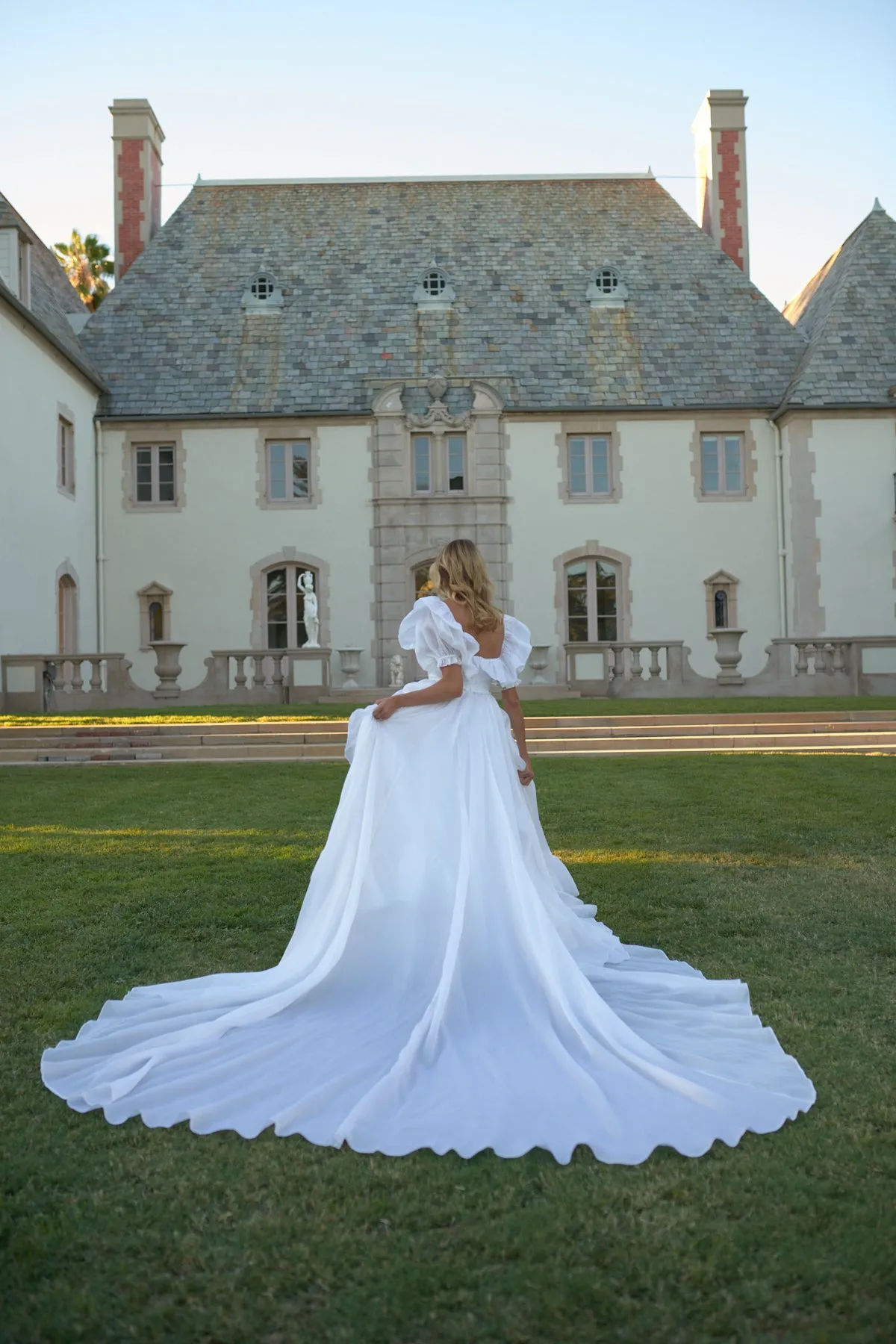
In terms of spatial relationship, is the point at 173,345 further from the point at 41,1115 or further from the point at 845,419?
the point at 41,1115

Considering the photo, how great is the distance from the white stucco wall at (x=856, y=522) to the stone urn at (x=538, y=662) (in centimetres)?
588

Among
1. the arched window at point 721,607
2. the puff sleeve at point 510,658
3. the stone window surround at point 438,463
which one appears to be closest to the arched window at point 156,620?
the stone window surround at point 438,463

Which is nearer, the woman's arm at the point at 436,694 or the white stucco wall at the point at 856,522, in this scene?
the woman's arm at the point at 436,694

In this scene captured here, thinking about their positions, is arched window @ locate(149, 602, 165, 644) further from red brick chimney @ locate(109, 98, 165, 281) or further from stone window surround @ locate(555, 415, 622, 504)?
stone window surround @ locate(555, 415, 622, 504)

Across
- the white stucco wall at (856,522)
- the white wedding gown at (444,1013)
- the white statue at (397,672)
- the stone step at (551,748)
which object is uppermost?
the white stucco wall at (856,522)

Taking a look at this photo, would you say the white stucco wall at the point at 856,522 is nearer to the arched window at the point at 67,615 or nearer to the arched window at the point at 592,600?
the arched window at the point at 592,600

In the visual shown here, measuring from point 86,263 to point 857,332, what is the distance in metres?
22.3

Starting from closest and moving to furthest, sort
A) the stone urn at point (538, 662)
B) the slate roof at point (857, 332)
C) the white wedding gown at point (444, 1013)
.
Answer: the white wedding gown at point (444, 1013) < the stone urn at point (538, 662) < the slate roof at point (857, 332)

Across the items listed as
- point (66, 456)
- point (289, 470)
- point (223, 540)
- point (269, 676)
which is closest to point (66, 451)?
point (66, 456)

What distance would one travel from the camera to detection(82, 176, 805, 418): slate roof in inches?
960

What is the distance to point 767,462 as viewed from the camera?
24.5 meters

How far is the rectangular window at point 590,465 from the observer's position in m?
24.5

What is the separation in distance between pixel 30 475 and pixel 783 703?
13.1 m

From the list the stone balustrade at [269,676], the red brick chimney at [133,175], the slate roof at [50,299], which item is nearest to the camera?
the stone balustrade at [269,676]
